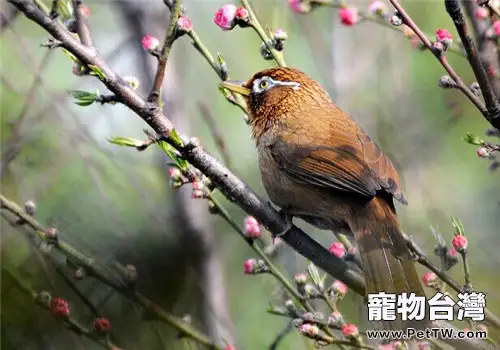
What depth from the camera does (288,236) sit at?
3.21m

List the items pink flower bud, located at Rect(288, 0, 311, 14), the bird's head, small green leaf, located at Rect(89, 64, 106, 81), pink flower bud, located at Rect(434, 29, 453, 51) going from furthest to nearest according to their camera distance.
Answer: the bird's head → pink flower bud, located at Rect(288, 0, 311, 14) → pink flower bud, located at Rect(434, 29, 453, 51) → small green leaf, located at Rect(89, 64, 106, 81)

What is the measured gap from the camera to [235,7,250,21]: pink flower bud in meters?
3.09

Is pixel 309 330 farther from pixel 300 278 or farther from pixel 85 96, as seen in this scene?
pixel 85 96

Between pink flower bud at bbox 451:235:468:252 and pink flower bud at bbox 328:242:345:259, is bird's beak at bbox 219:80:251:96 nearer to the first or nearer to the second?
pink flower bud at bbox 328:242:345:259

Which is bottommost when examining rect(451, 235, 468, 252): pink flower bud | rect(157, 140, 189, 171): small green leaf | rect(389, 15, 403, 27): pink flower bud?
rect(451, 235, 468, 252): pink flower bud

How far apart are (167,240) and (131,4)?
1.84 m

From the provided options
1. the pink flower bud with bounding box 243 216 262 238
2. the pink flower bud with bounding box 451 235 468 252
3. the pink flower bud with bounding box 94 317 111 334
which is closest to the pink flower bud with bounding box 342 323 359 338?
the pink flower bud with bounding box 451 235 468 252

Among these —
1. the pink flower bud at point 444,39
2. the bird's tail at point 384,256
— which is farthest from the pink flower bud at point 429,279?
the pink flower bud at point 444,39

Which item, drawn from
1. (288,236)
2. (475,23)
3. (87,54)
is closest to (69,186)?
(288,236)

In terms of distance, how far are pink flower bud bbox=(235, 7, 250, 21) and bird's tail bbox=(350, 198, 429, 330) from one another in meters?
1.07

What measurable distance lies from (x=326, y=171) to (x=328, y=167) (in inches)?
1.3

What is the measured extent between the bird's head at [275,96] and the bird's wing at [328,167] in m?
0.27

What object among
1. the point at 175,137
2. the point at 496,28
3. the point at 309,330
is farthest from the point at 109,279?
the point at 496,28

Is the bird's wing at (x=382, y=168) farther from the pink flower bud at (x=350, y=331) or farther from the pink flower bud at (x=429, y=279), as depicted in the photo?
the pink flower bud at (x=350, y=331)
